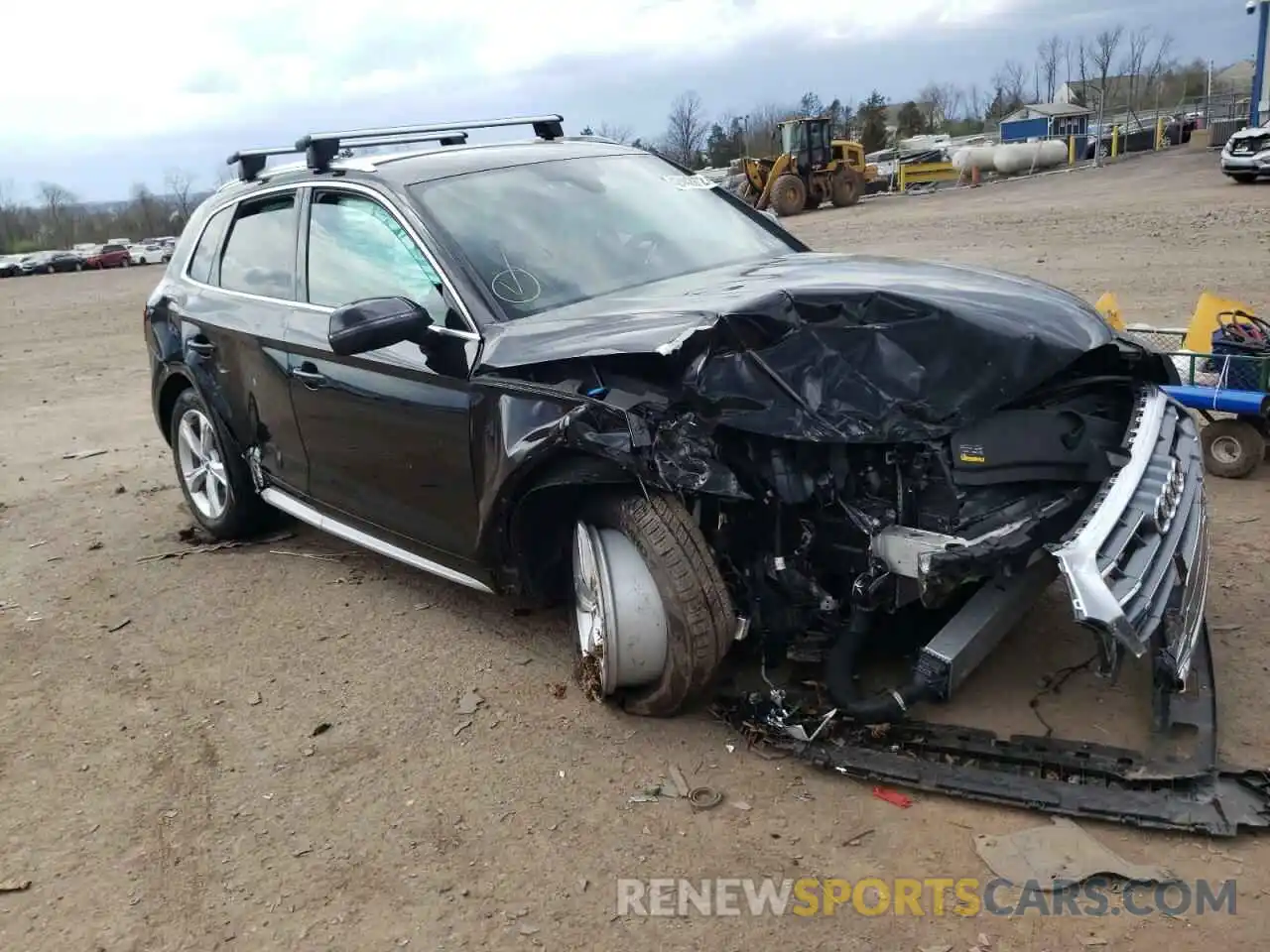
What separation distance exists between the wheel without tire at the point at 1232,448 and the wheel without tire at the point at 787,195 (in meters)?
26.0

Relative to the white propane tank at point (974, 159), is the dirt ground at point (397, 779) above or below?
above

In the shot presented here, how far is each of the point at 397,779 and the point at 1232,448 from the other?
4.32 metres

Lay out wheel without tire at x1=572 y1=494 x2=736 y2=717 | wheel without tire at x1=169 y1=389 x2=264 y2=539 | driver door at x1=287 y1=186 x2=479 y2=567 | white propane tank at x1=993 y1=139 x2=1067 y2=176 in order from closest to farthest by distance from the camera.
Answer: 1. wheel without tire at x1=572 y1=494 x2=736 y2=717
2. driver door at x1=287 y1=186 x2=479 y2=567
3. wheel without tire at x1=169 y1=389 x2=264 y2=539
4. white propane tank at x1=993 y1=139 x2=1067 y2=176

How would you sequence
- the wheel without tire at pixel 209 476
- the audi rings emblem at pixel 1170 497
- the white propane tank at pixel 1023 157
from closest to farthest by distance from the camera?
A: the audi rings emblem at pixel 1170 497 → the wheel without tire at pixel 209 476 → the white propane tank at pixel 1023 157

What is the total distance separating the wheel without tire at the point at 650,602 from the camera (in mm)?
3340

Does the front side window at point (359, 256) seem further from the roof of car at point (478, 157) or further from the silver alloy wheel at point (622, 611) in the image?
the silver alloy wheel at point (622, 611)

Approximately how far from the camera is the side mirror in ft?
11.4

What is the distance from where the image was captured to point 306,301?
4586 mm

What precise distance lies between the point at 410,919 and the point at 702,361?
5.66ft

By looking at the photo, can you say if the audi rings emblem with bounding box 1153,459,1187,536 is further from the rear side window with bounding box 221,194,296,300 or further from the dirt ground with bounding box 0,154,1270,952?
the rear side window with bounding box 221,194,296,300

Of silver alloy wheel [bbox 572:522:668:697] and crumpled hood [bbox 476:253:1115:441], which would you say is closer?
crumpled hood [bbox 476:253:1115:441]

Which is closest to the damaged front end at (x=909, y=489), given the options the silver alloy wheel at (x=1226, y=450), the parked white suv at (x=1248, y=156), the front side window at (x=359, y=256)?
the front side window at (x=359, y=256)

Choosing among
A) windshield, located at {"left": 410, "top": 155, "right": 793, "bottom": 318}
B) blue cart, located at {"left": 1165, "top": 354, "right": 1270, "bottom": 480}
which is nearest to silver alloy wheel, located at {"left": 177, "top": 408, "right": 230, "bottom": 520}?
windshield, located at {"left": 410, "top": 155, "right": 793, "bottom": 318}

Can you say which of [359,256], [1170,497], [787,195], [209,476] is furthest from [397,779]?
[787,195]
